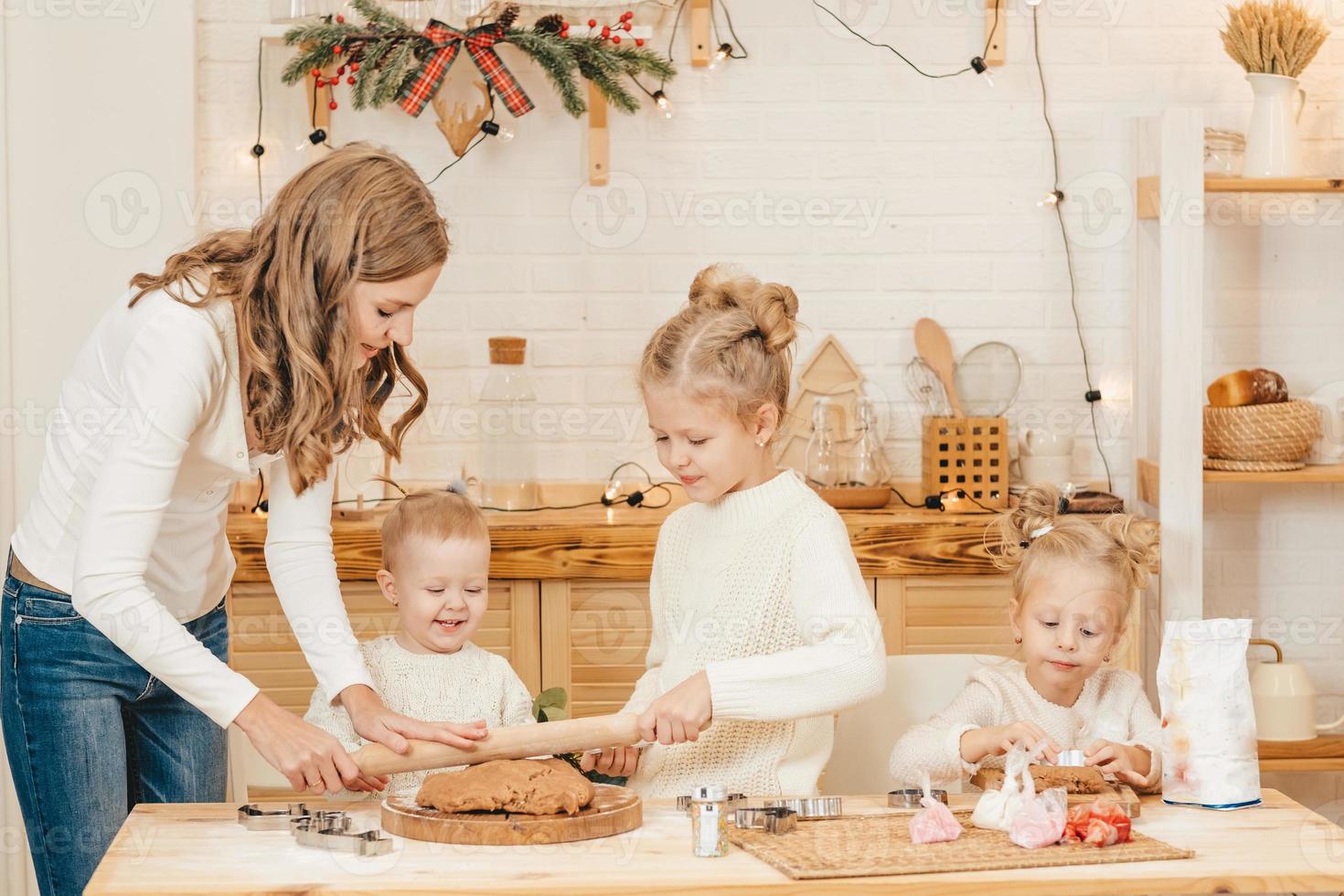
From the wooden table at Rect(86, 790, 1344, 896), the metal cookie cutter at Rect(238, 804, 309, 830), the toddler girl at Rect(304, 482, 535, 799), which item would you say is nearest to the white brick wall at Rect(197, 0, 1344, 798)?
the toddler girl at Rect(304, 482, 535, 799)

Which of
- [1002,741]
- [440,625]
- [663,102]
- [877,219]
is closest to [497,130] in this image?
[663,102]

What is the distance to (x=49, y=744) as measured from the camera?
1.73 meters

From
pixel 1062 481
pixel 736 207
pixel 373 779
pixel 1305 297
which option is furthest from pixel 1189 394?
pixel 373 779

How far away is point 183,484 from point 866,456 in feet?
5.46

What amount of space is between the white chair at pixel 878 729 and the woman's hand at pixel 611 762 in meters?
0.38

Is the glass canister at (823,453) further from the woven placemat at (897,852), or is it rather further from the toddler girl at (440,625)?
the woven placemat at (897,852)

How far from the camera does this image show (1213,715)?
161cm

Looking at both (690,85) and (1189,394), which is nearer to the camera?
(1189,394)

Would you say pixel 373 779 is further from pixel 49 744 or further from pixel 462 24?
pixel 462 24

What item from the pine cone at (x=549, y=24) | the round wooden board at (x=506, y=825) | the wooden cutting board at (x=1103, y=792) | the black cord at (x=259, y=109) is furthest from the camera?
the black cord at (x=259, y=109)

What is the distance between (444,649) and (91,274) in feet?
4.54

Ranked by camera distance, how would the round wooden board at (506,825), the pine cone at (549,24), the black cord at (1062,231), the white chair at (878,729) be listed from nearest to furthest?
the round wooden board at (506,825) → the white chair at (878,729) → the pine cone at (549,24) → the black cord at (1062,231)

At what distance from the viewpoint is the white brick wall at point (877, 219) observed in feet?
10.4

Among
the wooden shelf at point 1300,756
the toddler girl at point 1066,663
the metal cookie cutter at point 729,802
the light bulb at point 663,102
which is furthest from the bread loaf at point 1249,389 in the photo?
the metal cookie cutter at point 729,802
